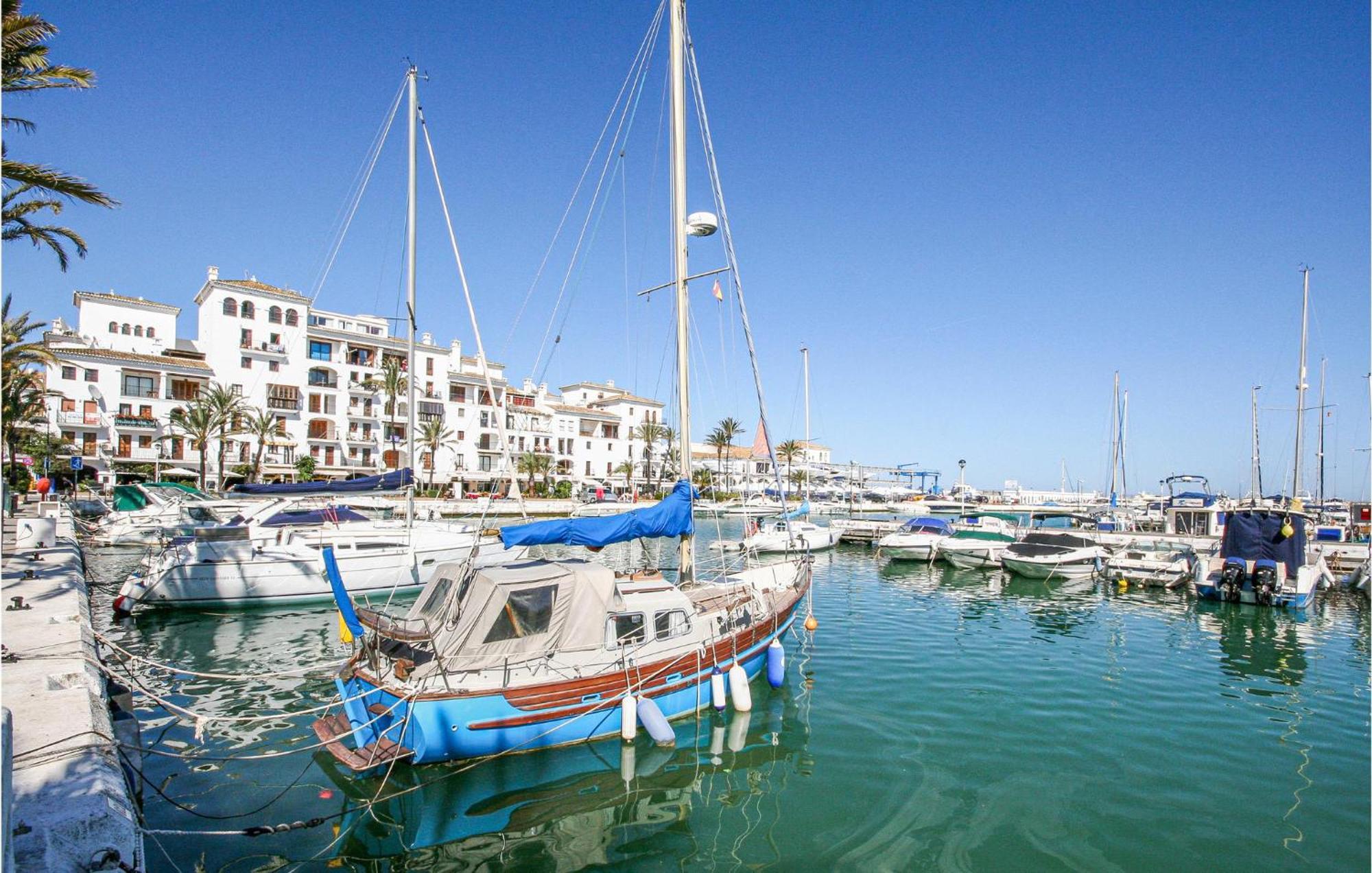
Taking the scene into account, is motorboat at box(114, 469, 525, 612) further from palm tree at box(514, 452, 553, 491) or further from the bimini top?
palm tree at box(514, 452, 553, 491)

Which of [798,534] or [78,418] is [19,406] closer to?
[78,418]

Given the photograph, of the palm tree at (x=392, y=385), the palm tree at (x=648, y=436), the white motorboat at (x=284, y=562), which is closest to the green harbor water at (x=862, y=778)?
the white motorboat at (x=284, y=562)

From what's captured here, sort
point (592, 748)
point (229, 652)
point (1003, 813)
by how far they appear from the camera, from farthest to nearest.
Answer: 1. point (229, 652)
2. point (592, 748)
3. point (1003, 813)

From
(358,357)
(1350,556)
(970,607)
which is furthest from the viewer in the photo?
(358,357)

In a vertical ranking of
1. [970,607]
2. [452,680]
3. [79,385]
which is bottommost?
[970,607]

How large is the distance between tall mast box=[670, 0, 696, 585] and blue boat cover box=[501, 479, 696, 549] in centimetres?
94

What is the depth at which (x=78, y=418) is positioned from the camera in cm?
5594

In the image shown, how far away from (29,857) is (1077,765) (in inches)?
516

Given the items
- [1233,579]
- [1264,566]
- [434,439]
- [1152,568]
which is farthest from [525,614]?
[434,439]

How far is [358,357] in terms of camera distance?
71625 mm

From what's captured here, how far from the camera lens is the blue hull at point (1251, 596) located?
25641 mm

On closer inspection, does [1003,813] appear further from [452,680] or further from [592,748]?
[452,680]

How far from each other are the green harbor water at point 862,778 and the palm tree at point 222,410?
1713 inches

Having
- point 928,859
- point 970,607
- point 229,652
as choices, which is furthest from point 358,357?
point 928,859
